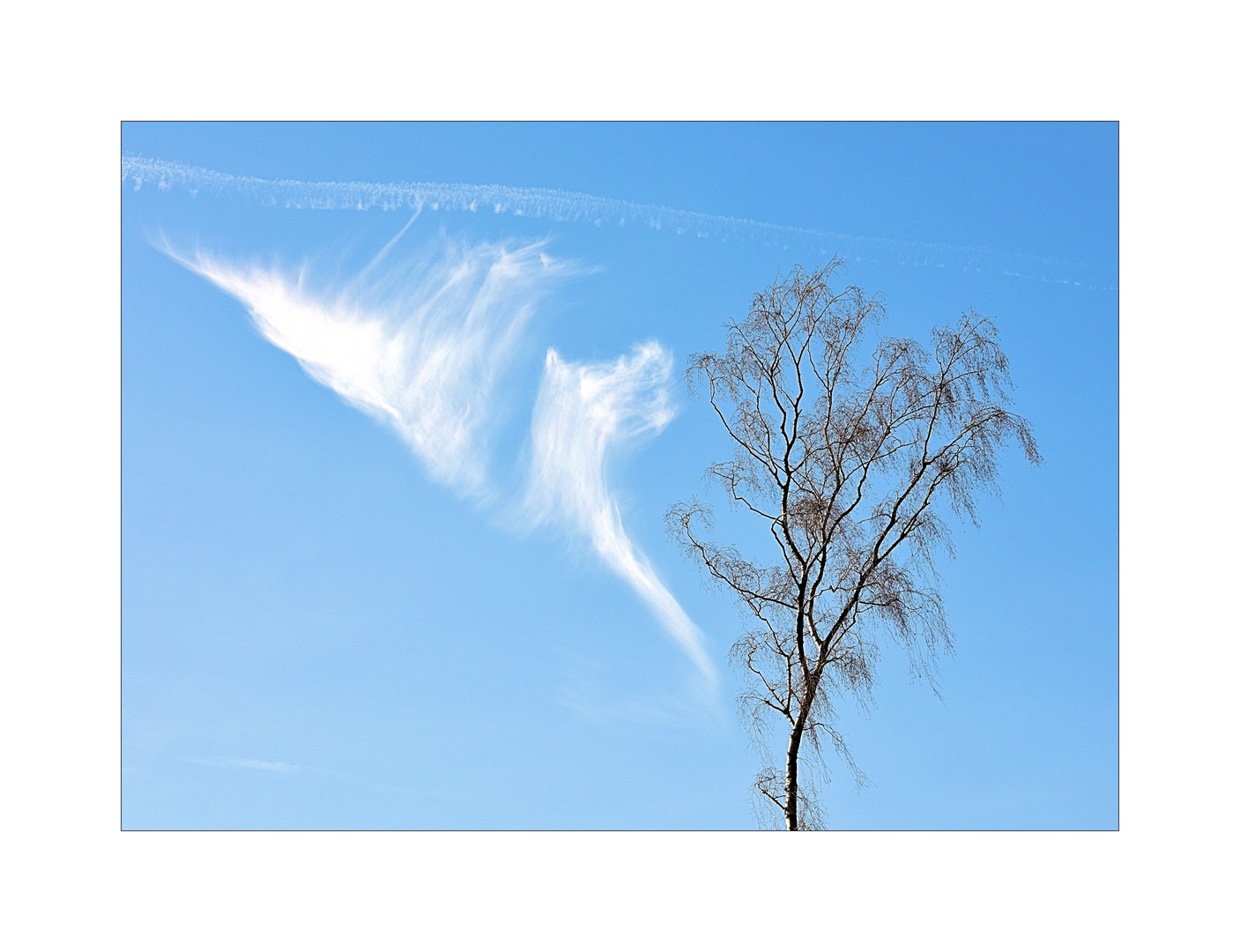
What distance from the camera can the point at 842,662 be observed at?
9.20 m

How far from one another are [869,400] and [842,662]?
2451 mm
